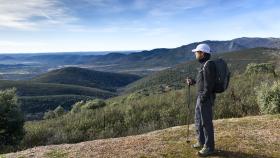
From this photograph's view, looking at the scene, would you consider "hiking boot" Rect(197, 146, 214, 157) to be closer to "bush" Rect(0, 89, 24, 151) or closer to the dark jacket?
the dark jacket

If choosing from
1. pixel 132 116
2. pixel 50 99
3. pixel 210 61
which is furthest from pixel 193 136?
pixel 50 99

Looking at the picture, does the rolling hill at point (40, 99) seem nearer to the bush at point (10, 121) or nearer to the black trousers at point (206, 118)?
the bush at point (10, 121)

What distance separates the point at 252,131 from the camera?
1645 cm

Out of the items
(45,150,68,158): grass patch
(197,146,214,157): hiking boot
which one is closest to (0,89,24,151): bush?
(45,150,68,158): grass patch

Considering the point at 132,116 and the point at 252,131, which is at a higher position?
the point at 252,131

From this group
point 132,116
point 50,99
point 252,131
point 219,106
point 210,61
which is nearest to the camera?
point 210,61

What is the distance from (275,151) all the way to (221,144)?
172cm

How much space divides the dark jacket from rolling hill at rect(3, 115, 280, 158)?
1.99 meters

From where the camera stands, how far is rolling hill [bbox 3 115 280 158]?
1410 cm

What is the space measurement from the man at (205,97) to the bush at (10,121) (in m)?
15.7

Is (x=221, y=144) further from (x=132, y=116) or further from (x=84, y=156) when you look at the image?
(x=132, y=116)

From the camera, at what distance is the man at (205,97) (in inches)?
496

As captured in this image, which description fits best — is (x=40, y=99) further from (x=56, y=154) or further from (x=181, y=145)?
(x=181, y=145)

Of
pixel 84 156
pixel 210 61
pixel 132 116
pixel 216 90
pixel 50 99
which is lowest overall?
pixel 50 99
